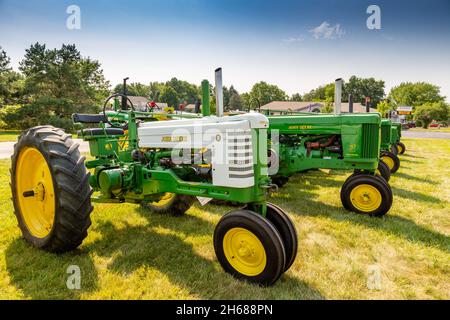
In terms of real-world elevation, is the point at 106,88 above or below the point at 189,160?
above

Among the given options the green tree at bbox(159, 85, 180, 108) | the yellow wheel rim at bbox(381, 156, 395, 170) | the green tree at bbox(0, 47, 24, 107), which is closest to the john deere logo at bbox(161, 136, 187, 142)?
the yellow wheel rim at bbox(381, 156, 395, 170)

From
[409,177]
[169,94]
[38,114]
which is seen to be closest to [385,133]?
[409,177]

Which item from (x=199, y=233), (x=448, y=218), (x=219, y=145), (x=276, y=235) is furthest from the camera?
(x=448, y=218)

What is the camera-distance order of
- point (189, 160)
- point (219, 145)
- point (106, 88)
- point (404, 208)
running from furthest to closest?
point (106, 88) < point (404, 208) < point (189, 160) < point (219, 145)

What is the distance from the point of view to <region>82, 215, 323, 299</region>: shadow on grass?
2586mm

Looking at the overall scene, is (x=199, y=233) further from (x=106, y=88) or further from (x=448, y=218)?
(x=106, y=88)

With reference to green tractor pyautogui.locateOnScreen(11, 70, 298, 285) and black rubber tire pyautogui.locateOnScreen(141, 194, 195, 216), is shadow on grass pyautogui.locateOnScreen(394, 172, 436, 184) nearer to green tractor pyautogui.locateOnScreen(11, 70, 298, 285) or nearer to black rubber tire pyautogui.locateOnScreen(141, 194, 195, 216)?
black rubber tire pyautogui.locateOnScreen(141, 194, 195, 216)

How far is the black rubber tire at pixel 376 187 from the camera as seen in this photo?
15.5 ft

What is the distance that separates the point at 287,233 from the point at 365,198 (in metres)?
2.63

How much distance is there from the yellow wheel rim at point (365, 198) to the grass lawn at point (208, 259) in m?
0.24
